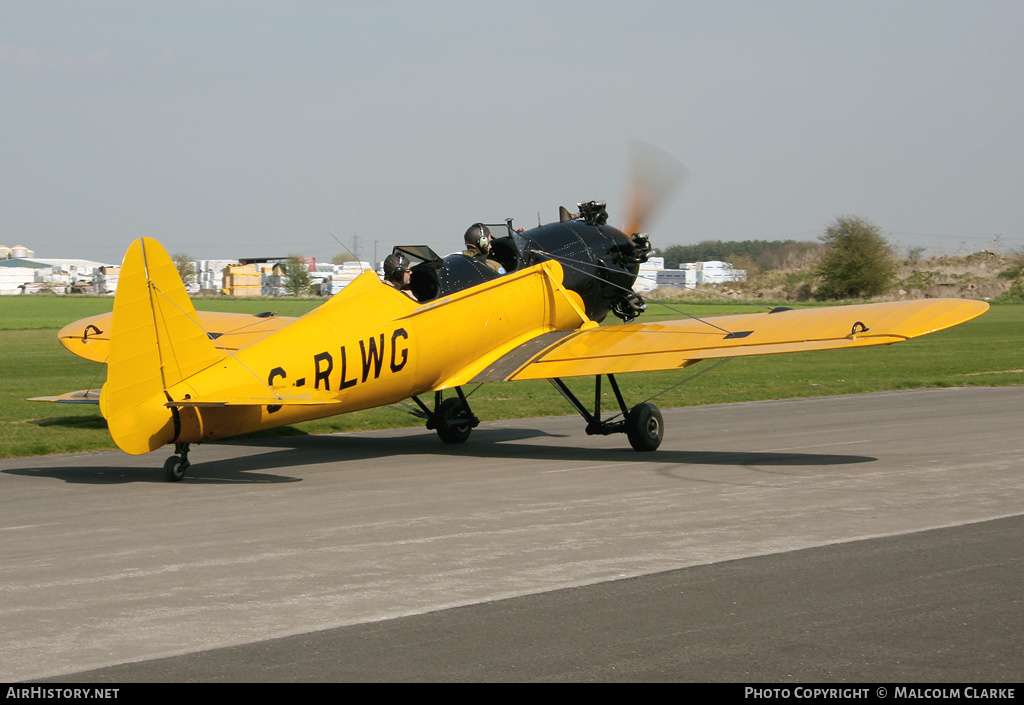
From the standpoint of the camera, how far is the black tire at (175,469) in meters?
11.0

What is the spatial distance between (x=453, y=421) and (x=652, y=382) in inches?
466

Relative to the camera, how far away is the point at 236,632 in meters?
5.59

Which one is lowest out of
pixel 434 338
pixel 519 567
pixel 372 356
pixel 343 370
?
pixel 519 567

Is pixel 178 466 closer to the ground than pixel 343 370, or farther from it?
closer to the ground

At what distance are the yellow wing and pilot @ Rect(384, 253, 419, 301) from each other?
5.42ft

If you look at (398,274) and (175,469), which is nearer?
(175,469)

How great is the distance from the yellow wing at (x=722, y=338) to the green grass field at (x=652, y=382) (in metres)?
1.44

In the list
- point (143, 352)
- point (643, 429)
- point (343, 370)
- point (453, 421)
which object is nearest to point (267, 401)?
point (143, 352)

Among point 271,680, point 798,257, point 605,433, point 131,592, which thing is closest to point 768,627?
point 271,680

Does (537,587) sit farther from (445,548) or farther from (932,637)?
(932,637)

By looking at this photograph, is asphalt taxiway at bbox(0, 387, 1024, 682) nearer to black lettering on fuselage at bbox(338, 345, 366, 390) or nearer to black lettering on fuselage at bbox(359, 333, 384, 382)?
black lettering on fuselage at bbox(338, 345, 366, 390)

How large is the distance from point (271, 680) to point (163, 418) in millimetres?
5793

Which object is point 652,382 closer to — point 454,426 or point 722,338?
point 454,426

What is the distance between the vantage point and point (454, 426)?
15.0 meters
